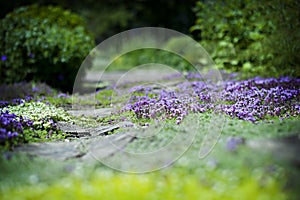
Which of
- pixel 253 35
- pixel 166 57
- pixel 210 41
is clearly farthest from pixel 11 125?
pixel 166 57

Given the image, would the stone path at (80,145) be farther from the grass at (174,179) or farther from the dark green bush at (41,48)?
the dark green bush at (41,48)

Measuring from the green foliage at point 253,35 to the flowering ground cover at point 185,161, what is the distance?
1.60 metres

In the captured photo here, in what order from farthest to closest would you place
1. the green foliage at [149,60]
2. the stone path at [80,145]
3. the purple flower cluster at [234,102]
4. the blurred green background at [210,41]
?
the green foliage at [149,60] < the blurred green background at [210,41] < the purple flower cluster at [234,102] < the stone path at [80,145]

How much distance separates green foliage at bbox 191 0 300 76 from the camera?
21.8 ft

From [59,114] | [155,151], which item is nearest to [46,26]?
[59,114]

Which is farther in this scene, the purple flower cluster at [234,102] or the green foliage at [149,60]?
the green foliage at [149,60]

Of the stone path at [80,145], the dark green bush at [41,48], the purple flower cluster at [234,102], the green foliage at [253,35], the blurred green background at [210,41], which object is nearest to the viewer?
the stone path at [80,145]

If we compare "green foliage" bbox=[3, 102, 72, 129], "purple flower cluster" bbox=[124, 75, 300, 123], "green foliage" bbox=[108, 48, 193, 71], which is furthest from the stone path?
"green foliage" bbox=[108, 48, 193, 71]

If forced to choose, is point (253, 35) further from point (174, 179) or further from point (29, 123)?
point (174, 179)

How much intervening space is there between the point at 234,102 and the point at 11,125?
281cm

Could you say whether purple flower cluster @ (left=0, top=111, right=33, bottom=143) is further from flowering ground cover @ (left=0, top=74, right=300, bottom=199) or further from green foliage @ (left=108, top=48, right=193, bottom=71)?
green foliage @ (left=108, top=48, right=193, bottom=71)

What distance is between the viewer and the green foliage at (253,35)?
6656 mm

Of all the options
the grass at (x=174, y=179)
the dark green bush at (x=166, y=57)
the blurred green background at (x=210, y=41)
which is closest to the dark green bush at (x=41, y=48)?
the blurred green background at (x=210, y=41)

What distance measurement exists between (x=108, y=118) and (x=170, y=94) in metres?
1.02
